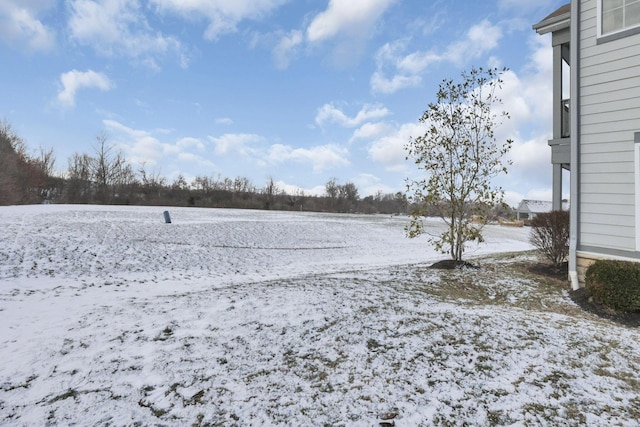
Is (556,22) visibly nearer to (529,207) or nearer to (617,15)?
(617,15)

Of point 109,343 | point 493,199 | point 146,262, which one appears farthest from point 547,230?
point 146,262

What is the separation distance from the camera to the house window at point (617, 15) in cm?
586

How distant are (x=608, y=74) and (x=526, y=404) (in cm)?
673

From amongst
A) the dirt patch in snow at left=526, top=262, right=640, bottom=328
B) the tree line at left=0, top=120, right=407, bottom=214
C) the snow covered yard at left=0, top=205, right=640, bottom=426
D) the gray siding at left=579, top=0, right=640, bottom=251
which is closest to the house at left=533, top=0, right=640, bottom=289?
the gray siding at left=579, top=0, right=640, bottom=251

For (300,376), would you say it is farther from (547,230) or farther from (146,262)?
(146,262)

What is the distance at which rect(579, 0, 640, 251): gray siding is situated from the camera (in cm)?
579

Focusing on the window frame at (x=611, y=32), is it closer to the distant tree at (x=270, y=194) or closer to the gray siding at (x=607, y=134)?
the gray siding at (x=607, y=134)

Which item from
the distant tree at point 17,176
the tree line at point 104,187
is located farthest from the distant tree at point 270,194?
the distant tree at point 17,176

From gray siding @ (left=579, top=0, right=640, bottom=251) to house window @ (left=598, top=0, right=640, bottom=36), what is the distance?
15 centimetres

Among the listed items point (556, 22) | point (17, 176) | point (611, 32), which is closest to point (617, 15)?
point (611, 32)

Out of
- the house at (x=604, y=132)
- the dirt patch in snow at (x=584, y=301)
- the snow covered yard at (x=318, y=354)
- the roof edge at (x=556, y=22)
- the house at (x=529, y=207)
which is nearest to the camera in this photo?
the snow covered yard at (x=318, y=354)

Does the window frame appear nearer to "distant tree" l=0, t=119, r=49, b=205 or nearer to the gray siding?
the gray siding

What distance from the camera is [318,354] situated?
142 inches

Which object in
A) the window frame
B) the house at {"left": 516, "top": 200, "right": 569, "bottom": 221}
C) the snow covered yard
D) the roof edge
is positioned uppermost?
the roof edge
